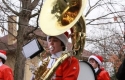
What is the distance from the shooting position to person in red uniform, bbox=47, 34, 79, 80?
4902mm

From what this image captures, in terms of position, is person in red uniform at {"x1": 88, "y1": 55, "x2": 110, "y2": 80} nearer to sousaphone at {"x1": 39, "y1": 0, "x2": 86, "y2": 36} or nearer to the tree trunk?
sousaphone at {"x1": 39, "y1": 0, "x2": 86, "y2": 36}

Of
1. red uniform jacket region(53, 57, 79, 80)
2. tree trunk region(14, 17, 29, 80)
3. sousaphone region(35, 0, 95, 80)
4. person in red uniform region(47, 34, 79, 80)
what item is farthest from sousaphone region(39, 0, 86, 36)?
tree trunk region(14, 17, 29, 80)

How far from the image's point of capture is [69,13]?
5078mm

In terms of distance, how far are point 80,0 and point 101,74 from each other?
3330mm

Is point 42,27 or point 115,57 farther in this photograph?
point 115,57

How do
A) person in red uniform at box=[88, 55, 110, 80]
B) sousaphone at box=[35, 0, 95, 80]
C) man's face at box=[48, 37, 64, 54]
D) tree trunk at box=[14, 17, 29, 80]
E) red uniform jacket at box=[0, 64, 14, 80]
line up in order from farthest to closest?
1. tree trunk at box=[14, 17, 29, 80]
2. person in red uniform at box=[88, 55, 110, 80]
3. red uniform jacket at box=[0, 64, 14, 80]
4. man's face at box=[48, 37, 64, 54]
5. sousaphone at box=[35, 0, 95, 80]

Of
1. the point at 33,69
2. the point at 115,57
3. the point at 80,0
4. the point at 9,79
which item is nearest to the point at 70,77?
the point at 33,69

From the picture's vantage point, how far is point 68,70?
4922 millimetres

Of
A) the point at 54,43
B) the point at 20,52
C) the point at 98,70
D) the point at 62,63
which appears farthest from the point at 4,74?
the point at 20,52

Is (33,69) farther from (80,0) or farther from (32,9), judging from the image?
(32,9)

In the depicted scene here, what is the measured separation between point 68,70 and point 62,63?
119 mm

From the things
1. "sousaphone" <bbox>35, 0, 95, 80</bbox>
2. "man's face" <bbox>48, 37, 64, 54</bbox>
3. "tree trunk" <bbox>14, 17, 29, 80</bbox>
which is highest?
"sousaphone" <bbox>35, 0, 95, 80</bbox>

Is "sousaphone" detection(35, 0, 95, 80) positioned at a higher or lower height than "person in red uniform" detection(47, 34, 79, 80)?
higher

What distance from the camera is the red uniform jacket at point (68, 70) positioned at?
488cm
